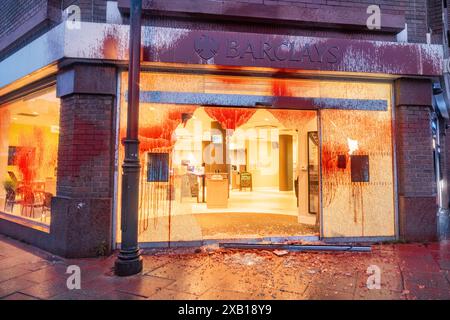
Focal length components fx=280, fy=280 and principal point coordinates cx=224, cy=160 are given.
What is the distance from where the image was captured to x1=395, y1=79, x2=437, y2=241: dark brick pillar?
18.5ft

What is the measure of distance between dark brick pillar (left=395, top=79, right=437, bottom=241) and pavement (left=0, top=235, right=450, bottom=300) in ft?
1.59

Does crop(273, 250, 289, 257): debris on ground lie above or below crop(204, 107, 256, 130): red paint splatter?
below

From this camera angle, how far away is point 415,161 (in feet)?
18.8

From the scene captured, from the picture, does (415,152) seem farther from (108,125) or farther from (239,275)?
(108,125)

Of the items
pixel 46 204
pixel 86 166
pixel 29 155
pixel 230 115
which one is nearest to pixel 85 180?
pixel 86 166

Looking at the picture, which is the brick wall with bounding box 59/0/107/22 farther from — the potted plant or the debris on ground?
the debris on ground

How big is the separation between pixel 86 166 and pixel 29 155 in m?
3.04

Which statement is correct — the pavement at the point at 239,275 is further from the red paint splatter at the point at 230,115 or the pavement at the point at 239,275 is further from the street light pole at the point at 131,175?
the red paint splatter at the point at 230,115

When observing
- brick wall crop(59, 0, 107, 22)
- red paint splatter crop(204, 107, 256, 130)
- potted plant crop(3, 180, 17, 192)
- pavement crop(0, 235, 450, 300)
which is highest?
brick wall crop(59, 0, 107, 22)

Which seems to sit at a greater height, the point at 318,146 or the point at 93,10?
the point at 93,10

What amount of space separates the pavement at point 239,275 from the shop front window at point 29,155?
4.09 ft

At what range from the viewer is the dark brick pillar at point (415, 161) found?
5.64 m

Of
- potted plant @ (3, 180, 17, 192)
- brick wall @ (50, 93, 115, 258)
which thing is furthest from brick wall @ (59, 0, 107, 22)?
potted plant @ (3, 180, 17, 192)

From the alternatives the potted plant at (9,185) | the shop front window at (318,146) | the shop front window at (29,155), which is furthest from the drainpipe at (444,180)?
the potted plant at (9,185)
